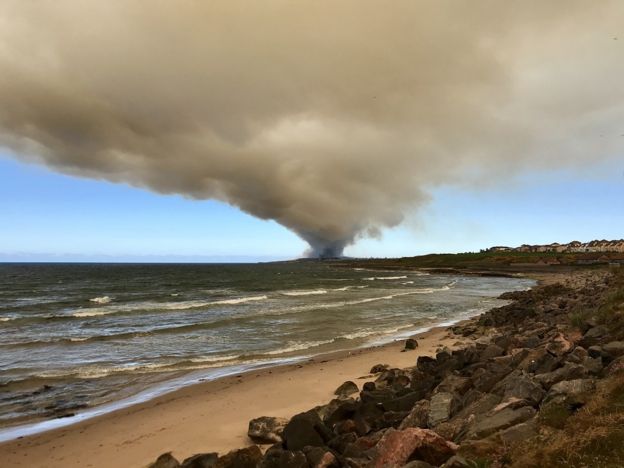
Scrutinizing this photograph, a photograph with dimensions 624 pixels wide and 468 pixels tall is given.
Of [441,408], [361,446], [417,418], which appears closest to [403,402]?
[417,418]

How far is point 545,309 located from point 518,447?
72.5 ft

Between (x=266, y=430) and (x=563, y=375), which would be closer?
(x=563, y=375)

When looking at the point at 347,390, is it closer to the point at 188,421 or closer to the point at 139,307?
the point at 188,421

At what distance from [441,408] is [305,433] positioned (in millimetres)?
2556

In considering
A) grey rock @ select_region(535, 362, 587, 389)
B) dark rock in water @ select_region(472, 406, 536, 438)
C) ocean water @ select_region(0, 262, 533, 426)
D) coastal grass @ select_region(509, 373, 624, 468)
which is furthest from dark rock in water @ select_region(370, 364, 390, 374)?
A: coastal grass @ select_region(509, 373, 624, 468)

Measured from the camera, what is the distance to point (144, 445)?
941 centimetres

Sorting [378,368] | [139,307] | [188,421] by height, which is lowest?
[139,307]

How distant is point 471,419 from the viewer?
6.29 metres

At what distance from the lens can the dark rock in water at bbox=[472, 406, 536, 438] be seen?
5484 millimetres

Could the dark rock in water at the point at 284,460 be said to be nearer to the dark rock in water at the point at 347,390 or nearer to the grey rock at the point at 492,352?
the dark rock in water at the point at 347,390

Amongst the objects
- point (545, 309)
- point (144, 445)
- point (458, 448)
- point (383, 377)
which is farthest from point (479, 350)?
point (545, 309)

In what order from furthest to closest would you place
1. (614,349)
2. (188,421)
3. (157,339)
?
A: (157,339) < (188,421) < (614,349)

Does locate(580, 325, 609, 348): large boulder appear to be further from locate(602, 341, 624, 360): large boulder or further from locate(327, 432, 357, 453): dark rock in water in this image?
locate(327, 432, 357, 453): dark rock in water

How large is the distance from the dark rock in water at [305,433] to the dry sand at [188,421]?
1.65 meters
